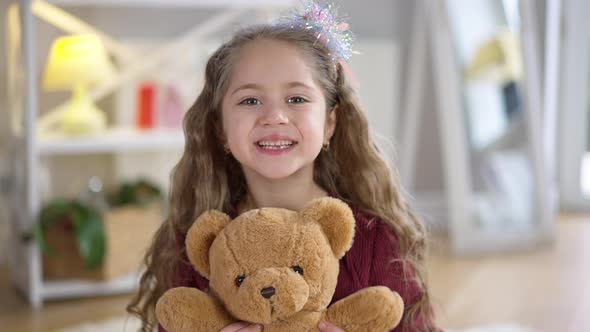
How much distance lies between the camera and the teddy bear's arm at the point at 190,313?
1210 millimetres

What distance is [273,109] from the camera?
1.28m

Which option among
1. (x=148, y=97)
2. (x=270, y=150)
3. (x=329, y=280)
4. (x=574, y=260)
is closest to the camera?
(x=329, y=280)

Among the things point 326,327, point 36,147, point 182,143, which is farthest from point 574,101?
point 326,327

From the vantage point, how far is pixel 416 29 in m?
2.99

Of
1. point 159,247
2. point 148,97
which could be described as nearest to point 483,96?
point 148,97

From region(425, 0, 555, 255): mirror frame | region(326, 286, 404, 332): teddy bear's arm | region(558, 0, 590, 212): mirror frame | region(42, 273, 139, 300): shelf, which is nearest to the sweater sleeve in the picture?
region(326, 286, 404, 332): teddy bear's arm

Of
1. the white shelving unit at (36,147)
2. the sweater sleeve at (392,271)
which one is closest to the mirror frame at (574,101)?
the white shelving unit at (36,147)

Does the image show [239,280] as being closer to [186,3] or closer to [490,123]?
[186,3]

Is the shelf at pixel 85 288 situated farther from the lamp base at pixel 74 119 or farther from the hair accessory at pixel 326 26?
the hair accessory at pixel 326 26

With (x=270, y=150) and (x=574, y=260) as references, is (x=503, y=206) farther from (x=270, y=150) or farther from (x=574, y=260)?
(x=270, y=150)

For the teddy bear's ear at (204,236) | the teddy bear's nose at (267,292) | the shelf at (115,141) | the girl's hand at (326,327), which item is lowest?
the girl's hand at (326,327)

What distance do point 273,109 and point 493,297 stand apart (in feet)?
4.52

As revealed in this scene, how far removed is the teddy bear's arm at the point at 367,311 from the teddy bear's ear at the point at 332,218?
0.08 metres

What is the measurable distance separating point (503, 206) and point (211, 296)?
6.36ft
